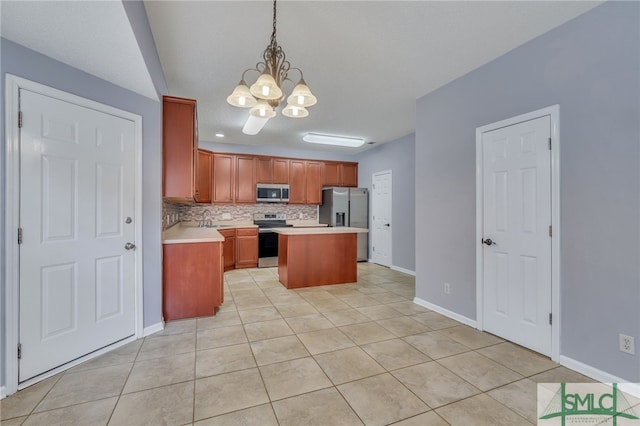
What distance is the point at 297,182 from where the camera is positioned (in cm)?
640

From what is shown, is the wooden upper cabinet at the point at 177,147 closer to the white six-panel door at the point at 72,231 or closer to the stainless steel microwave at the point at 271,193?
the white six-panel door at the point at 72,231

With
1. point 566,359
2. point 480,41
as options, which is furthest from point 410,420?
point 480,41

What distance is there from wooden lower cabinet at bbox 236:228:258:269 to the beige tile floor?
2.53 meters

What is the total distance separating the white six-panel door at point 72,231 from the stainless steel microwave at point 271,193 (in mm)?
3579

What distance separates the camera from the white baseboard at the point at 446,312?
2.88m

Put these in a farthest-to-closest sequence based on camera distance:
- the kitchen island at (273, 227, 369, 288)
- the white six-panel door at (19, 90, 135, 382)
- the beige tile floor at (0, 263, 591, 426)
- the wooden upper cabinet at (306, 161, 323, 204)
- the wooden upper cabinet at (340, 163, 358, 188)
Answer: the wooden upper cabinet at (340, 163, 358, 188), the wooden upper cabinet at (306, 161, 323, 204), the kitchen island at (273, 227, 369, 288), the white six-panel door at (19, 90, 135, 382), the beige tile floor at (0, 263, 591, 426)

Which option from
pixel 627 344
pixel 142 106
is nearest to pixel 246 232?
pixel 142 106

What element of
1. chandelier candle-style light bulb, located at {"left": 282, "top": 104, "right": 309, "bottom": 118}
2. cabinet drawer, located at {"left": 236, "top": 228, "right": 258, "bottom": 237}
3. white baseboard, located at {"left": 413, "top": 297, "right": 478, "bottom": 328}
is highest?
chandelier candle-style light bulb, located at {"left": 282, "top": 104, "right": 309, "bottom": 118}

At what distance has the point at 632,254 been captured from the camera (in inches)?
71.3

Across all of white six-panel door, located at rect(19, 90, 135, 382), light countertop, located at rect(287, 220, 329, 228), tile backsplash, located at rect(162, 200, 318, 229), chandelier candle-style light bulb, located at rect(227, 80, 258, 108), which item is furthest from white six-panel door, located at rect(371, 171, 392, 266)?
white six-panel door, located at rect(19, 90, 135, 382)

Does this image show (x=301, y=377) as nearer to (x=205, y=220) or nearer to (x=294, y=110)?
(x=294, y=110)

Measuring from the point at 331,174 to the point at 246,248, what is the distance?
264 cm

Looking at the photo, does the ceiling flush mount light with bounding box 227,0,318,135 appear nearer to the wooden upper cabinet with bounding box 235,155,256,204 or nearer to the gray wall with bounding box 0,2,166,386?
the gray wall with bounding box 0,2,166,386

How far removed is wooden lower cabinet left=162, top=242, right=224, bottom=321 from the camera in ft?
9.69
